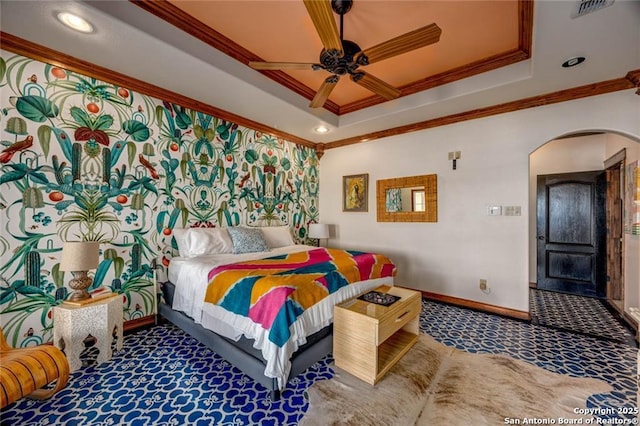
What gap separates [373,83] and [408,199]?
211 centimetres

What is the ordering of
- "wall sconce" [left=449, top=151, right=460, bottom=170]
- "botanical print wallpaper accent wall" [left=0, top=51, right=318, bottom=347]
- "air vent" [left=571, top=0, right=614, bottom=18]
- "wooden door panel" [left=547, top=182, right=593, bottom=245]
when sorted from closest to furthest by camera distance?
"air vent" [left=571, top=0, right=614, bottom=18], "botanical print wallpaper accent wall" [left=0, top=51, right=318, bottom=347], "wall sconce" [left=449, top=151, right=460, bottom=170], "wooden door panel" [left=547, top=182, right=593, bottom=245]

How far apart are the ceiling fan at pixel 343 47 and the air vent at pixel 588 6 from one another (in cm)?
89

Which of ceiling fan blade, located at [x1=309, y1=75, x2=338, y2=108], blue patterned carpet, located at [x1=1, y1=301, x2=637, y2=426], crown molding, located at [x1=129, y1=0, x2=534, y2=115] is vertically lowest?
blue patterned carpet, located at [x1=1, y1=301, x2=637, y2=426]

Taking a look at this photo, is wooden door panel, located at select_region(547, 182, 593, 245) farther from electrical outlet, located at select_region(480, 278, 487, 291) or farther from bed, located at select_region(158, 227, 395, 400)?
bed, located at select_region(158, 227, 395, 400)

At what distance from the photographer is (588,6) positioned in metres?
1.72

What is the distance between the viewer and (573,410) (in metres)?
1.72

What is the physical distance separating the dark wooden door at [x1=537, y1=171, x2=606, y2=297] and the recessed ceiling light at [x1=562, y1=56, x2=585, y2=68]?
8.66ft

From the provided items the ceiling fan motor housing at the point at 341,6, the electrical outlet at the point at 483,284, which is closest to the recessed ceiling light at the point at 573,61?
the ceiling fan motor housing at the point at 341,6

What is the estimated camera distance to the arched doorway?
3062 millimetres

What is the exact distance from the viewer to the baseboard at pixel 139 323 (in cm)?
279

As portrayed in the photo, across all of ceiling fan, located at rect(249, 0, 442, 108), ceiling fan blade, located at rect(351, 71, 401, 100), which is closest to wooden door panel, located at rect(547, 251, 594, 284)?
ceiling fan blade, located at rect(351, 71, 401, 100)

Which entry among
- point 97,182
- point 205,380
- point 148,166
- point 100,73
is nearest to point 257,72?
point 100,73

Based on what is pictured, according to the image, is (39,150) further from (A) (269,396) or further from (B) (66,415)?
(A) (269,396)

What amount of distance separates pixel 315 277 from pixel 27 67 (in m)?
3.08
